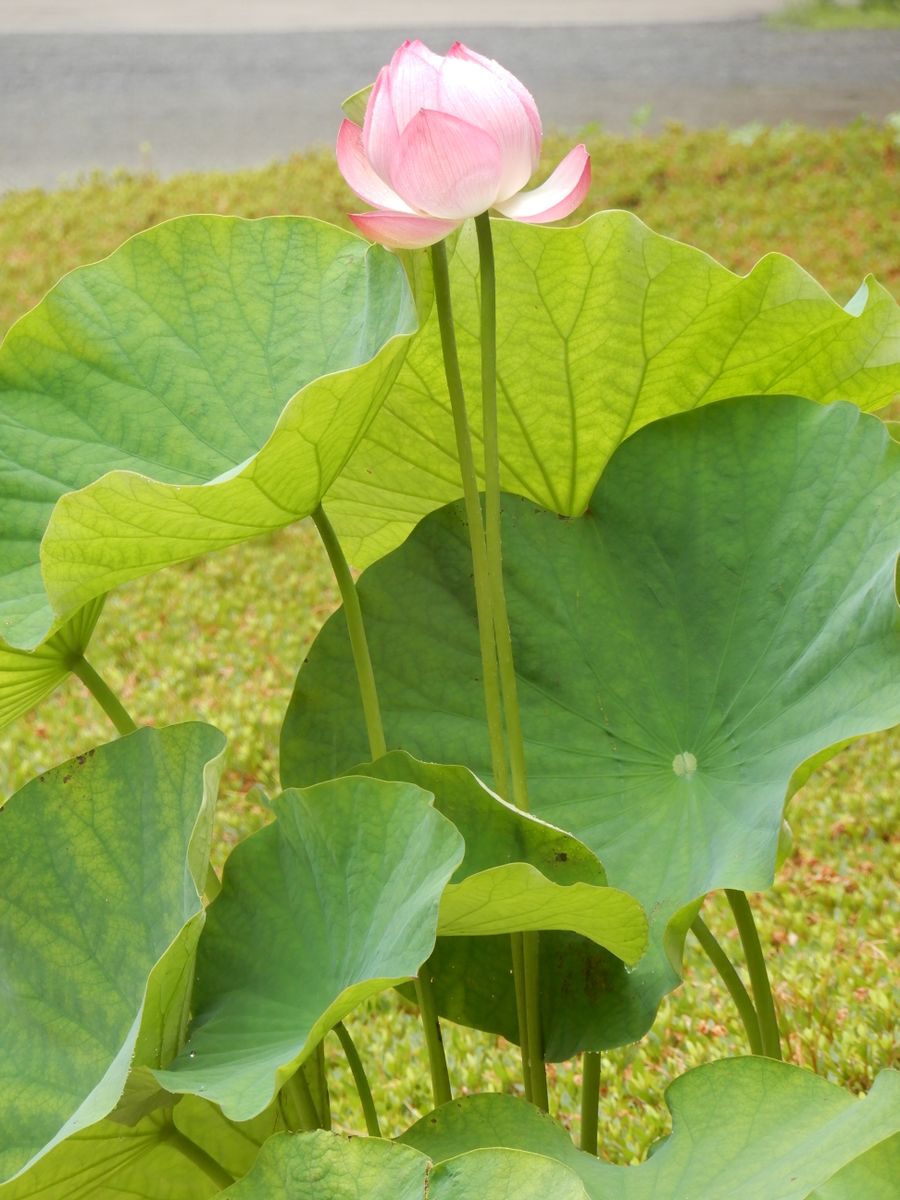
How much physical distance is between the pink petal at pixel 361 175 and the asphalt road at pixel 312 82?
5.08m

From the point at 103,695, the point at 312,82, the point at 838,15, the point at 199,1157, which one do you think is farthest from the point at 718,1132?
the point at 838,15

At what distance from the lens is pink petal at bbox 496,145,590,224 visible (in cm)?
63

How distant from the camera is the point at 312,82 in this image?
22.1 ft

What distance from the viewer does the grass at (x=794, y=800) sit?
150 centimetres

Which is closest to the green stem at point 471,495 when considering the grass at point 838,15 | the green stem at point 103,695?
the green stem at point 103,695

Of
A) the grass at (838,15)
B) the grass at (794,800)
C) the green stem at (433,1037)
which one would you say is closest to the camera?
the green stem at (433,1037)

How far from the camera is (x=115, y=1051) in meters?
→ 0.64

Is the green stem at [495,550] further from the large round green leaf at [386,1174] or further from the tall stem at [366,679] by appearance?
the large round green leaf at [386,1174]

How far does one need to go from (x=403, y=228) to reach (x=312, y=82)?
660 cm

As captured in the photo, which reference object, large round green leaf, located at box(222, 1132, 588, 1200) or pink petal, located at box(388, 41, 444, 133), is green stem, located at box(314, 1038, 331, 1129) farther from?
pink petal, located at box(388, 41, 444, 133)

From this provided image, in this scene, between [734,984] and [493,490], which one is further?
[734,984]

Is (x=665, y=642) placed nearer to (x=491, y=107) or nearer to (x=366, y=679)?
(x=366, y=679)

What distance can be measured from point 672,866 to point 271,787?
149 centimetres

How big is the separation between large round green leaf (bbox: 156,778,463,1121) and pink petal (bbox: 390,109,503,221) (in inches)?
10.1
